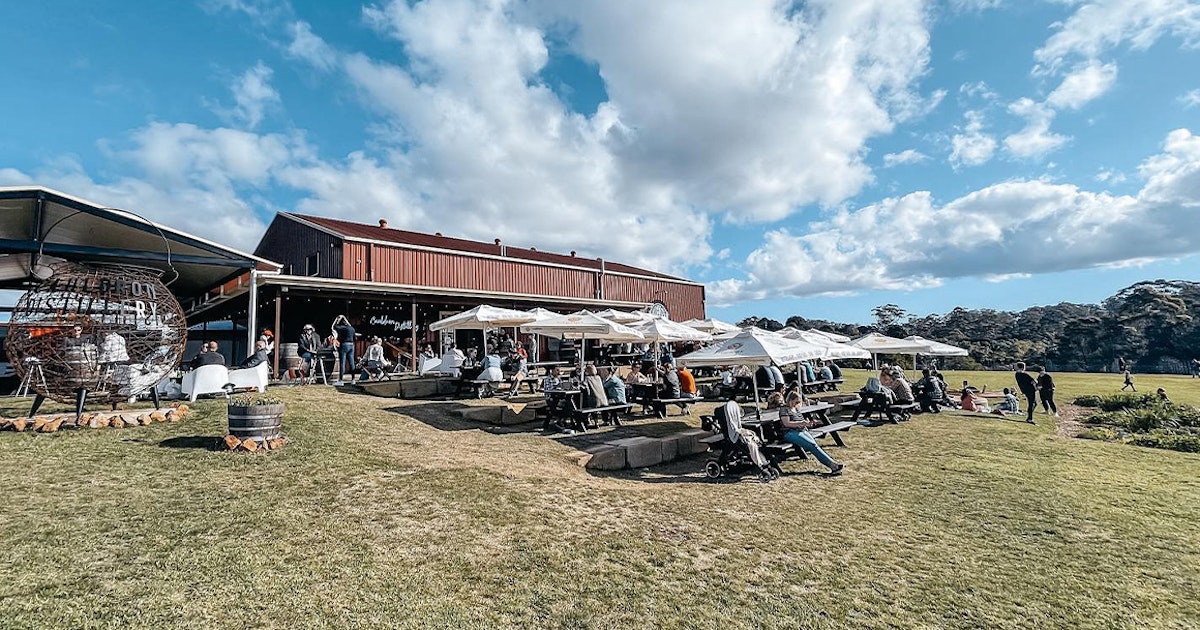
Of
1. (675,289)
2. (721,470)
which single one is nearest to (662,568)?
(721,470)

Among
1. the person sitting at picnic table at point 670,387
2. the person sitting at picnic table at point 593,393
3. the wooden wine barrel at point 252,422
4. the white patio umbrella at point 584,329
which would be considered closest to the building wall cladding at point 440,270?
the white patio umbrella at point 584,329

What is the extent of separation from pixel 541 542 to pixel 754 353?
5646 millimetres

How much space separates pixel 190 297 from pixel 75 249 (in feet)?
29.8

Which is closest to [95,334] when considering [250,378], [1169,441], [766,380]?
[250,378]

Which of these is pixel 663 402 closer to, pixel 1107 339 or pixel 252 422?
pixel 252 422

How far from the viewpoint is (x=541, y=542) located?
4363mm

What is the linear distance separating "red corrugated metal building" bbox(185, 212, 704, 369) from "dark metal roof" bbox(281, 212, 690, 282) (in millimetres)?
143

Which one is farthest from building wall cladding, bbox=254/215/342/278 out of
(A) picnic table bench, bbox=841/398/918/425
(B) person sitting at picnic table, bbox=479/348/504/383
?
(A) picnic table bench, bbox=841/398/918/425

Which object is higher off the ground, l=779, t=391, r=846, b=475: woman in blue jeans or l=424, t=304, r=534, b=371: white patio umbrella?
l=424, t=304, r=534, b=371: white patio umbrella

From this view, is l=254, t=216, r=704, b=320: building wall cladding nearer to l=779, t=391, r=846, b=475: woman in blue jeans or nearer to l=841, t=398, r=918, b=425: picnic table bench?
l=841, t=398, r=918, b=425: picnic table bench

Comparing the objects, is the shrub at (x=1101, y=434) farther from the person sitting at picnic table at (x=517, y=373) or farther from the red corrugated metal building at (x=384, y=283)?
the red corrugated metal building at (x=384, y=283)

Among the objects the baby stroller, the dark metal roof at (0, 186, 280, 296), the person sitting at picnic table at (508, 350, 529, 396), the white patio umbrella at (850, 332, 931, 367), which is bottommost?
the baby stroller

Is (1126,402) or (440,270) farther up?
(440,270)

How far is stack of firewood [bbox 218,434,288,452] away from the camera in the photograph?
628 cm
